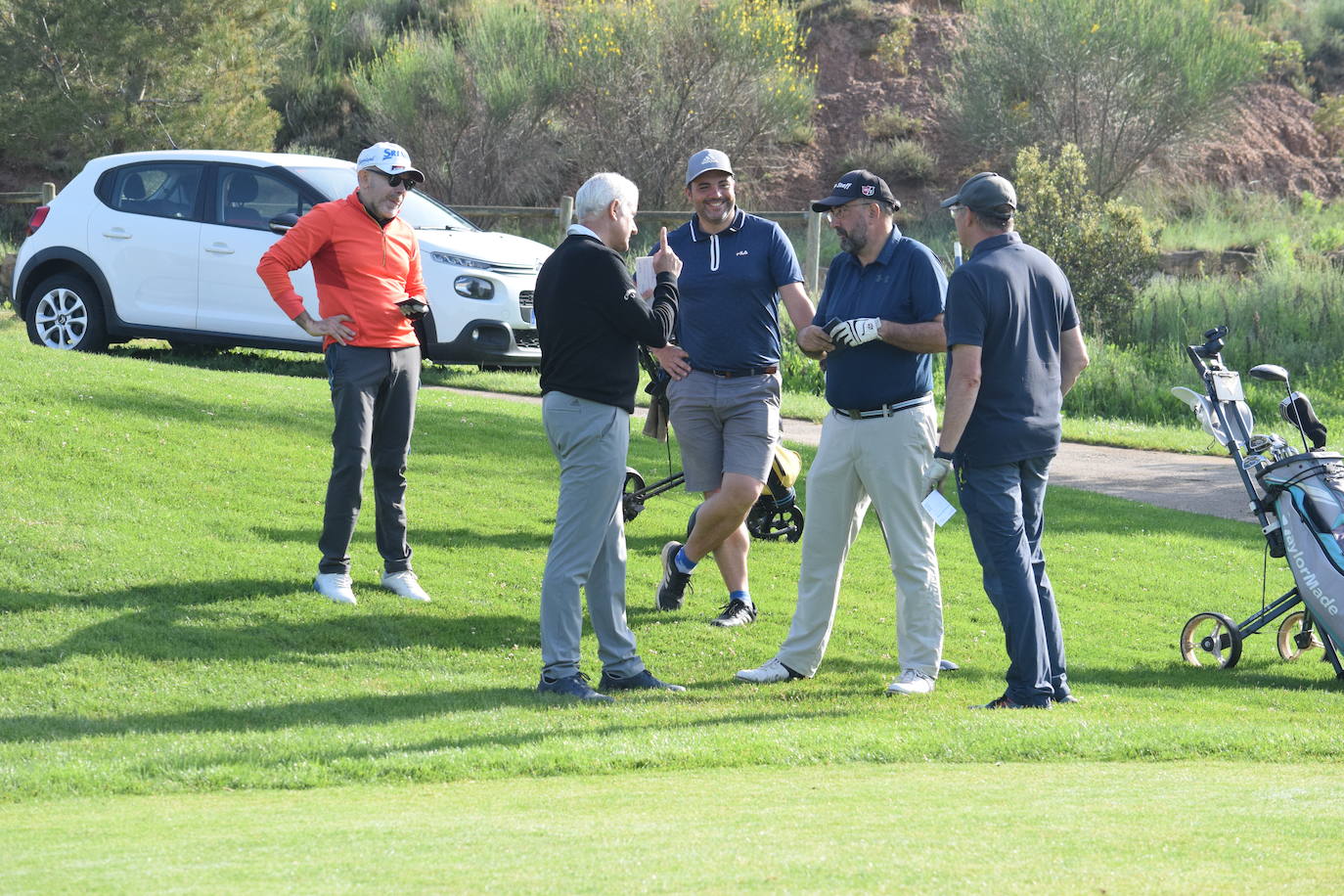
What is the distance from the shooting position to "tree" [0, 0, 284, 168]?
30672mm

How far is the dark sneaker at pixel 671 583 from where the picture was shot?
8.41m

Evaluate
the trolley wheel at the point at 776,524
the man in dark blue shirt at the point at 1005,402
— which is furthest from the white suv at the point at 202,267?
the man in dark blue shirt at the point at 1005,402

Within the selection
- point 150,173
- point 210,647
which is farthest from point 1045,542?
point 150,173

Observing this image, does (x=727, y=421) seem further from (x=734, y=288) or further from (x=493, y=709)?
(x=493, y=709)

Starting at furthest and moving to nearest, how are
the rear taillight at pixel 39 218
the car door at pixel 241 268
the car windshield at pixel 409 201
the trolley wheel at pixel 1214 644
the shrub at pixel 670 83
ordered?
1. the shrub at pixel 670 83
2. the rear taillight at pixel 39 218
3. the car windshield at pixel 409 201
4. the car door at pixel 241 268
5. the trolley wheel at pixel 1214 644

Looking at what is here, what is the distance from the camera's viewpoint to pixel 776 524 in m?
10.1

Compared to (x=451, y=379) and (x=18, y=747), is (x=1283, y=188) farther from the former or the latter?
(x=18, y=747)

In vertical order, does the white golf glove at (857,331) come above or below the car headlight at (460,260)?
below

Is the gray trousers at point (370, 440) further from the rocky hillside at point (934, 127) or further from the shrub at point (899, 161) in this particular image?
the shrub at point (899, 161)

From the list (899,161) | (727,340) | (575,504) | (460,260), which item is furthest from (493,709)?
(899,161)

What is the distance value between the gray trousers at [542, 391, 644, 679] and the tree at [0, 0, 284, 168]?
25924mm

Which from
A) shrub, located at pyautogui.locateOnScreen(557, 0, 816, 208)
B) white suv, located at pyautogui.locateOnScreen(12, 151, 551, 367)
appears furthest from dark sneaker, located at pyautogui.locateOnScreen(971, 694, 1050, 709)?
shrub, located at pyautogui.locateOnScreen(557, 0, 816, 208)

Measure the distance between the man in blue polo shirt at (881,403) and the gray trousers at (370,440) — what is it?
2199mm

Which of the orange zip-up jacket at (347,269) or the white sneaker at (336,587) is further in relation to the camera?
the white sneaker at (336,587)
